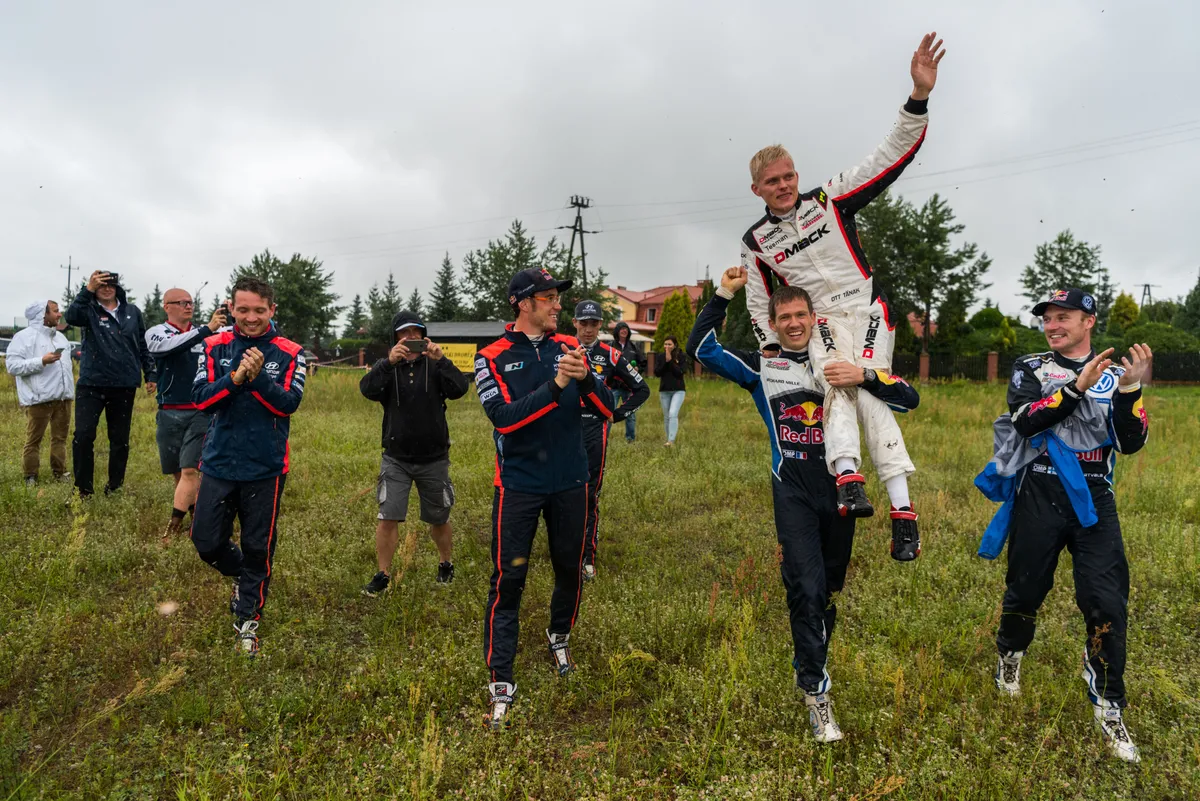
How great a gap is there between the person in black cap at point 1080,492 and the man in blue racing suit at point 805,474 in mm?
774

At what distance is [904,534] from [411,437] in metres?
3.73

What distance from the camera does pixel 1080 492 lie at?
3531 millimetres

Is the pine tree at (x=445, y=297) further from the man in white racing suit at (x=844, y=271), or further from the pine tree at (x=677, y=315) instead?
the man in white racing suit at (x=844, y=271)

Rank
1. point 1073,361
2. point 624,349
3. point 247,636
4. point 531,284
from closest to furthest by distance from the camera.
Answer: point 1073,361 → point 531,284 → point 247,636 → point 624,349

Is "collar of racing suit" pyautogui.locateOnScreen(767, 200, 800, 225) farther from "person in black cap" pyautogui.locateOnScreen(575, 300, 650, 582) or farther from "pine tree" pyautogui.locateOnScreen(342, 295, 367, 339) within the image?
"pine tree" pyautogui.locateOnScreen(342, 295, 367, 339)

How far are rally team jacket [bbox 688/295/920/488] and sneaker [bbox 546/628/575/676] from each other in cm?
175

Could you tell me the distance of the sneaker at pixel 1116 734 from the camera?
3428 mm

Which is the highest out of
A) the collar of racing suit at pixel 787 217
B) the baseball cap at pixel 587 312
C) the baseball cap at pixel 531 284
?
the collar of racing suit at pixel 787 217

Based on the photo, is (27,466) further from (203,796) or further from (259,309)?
(203,796)

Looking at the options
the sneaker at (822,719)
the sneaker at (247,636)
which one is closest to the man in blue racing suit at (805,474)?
the sneaker at (822,719)

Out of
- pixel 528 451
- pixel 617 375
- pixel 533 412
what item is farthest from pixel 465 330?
pixel 533 412

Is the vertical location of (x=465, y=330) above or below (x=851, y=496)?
above

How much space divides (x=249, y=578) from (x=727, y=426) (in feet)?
38.7

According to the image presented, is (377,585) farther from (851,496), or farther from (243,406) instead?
(851,496)
